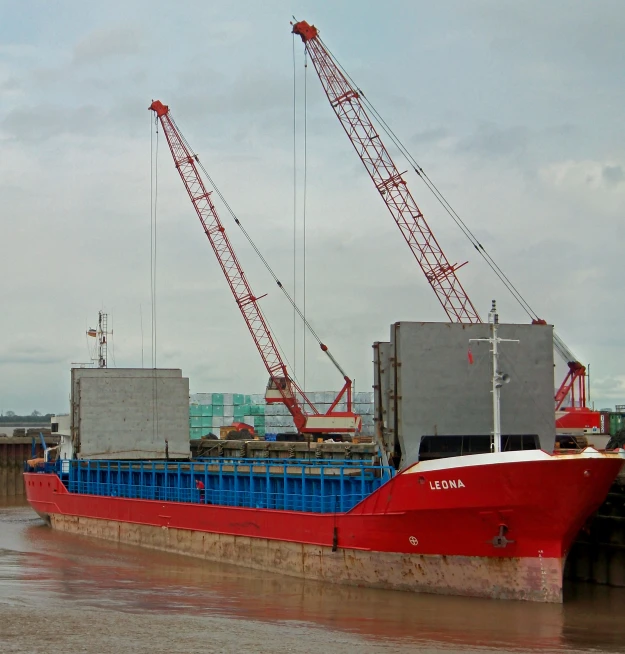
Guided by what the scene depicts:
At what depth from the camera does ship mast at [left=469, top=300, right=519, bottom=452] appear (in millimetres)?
21688

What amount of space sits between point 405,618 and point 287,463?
30.5ft

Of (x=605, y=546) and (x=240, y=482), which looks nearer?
(x=605, y=546)

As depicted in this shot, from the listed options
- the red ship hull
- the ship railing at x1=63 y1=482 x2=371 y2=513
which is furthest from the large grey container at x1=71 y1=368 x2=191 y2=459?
the red ship hull

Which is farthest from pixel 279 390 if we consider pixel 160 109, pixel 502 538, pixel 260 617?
pixel 260 617

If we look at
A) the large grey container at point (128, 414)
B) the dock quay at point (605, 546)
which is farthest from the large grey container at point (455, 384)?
the large grey container at point (128, 414)

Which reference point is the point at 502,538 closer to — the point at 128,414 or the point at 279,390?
the point at 128,414

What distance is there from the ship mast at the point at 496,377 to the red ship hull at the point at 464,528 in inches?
36.9

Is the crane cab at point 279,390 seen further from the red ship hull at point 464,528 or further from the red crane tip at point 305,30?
the red ship hull at point 464,528

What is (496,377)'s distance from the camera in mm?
22266

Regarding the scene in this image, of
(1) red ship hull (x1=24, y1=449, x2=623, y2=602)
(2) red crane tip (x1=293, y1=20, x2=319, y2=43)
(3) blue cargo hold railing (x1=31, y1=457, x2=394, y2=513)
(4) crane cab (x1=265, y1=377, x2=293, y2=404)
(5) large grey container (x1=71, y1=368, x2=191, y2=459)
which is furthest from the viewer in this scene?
(4) crane cab (x1=265, y1=377, x2=293, y2=404)

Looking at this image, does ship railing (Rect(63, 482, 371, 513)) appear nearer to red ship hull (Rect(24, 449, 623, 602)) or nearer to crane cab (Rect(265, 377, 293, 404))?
red ship hull (Rect(24, 449, 623, 602))

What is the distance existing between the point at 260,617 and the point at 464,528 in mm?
5018

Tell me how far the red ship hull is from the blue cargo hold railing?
1.19 m

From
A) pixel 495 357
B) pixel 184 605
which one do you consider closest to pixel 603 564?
pixel 495 357
